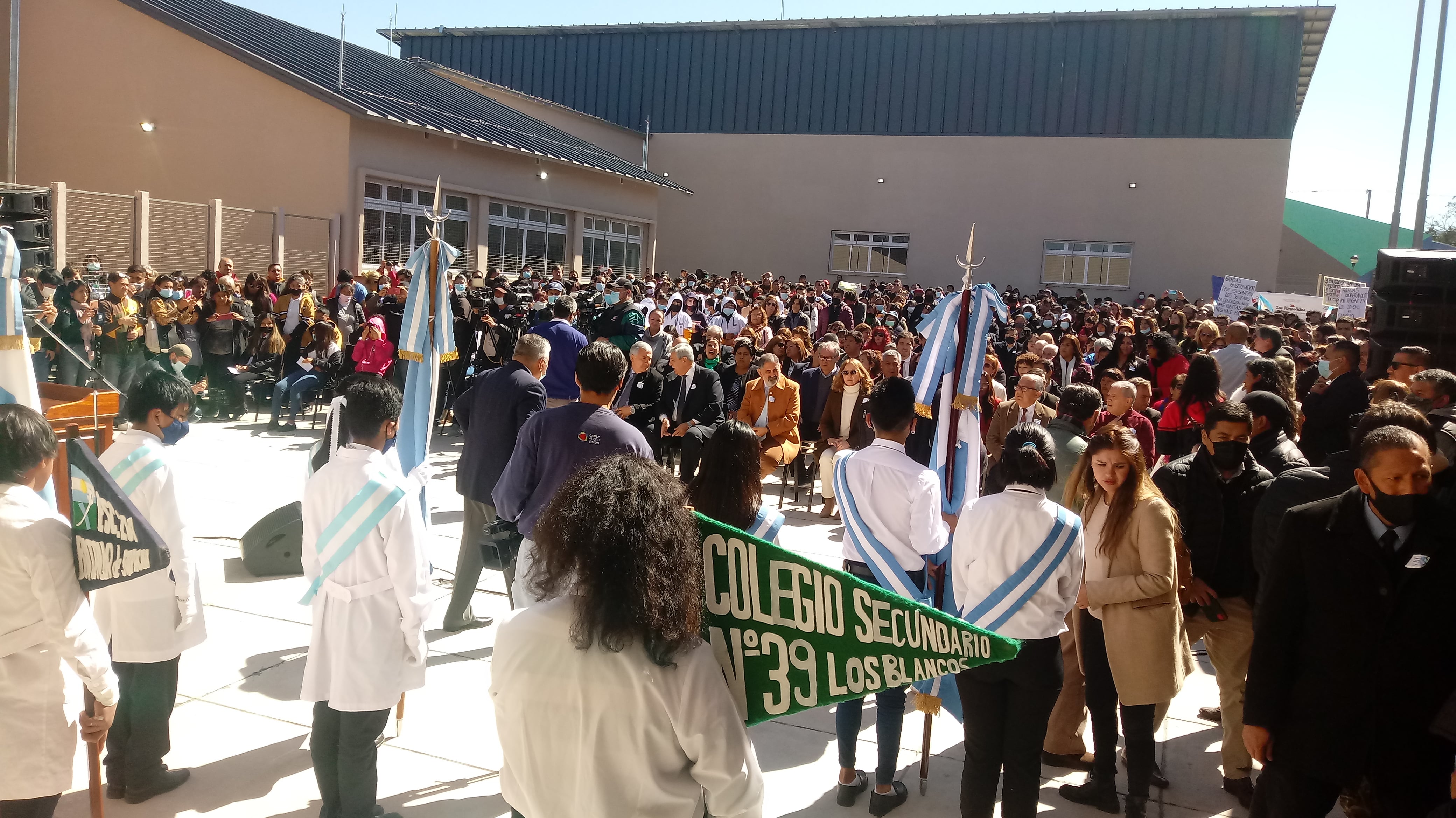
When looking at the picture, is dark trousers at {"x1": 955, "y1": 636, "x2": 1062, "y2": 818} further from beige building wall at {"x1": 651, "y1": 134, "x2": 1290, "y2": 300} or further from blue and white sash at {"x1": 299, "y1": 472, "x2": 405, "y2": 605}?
Answer: beige building wall at {"x1": 651, "y1": 134, "x2": 1290, "y2": 300}

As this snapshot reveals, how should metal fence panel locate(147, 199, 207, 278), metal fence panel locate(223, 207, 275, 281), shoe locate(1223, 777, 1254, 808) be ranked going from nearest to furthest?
shoe locate(1223, 777, 1254, 808) → metal fence panel locate(147, 199, 207, 278) → metal fence panel locate(223, 207, 275, 281)

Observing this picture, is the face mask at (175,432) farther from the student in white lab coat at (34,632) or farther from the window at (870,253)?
the window at (870,253)

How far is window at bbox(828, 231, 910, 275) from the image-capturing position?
31125mm

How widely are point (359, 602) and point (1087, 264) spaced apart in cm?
2906

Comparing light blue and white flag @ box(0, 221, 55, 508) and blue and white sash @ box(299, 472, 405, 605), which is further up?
light blue and white flag @ box(0, 221, 55, 508)

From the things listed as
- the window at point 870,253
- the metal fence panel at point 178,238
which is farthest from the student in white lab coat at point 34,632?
the window at point 870,253

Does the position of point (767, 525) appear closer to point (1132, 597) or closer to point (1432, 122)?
point (1132, 597)

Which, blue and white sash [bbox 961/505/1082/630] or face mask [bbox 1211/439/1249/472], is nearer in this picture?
blue and white sash [bbox 961/505/1082/630]

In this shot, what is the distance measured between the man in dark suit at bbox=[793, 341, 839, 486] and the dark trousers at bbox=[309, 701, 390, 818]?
261 inches

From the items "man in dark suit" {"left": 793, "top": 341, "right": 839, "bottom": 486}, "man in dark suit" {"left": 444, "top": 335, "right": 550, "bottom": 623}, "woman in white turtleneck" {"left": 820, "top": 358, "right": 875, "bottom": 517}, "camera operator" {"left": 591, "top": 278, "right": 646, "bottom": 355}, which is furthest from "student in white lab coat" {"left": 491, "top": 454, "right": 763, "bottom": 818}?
"camera operator" {"left": 591, "top": 278, "right": 646, "bottom": 355}

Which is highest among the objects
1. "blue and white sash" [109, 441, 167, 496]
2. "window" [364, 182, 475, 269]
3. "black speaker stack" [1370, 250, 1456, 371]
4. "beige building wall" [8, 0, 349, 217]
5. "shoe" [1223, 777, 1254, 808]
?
"beige building wall" [8, 0, 349, 217]

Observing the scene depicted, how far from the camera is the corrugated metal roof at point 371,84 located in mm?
18062

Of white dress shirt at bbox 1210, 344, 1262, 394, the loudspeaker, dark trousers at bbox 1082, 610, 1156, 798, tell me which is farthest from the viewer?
white dress shirt at bbox 1210, 344, 1262, 394

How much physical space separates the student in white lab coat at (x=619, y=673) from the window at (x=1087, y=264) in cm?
2965
